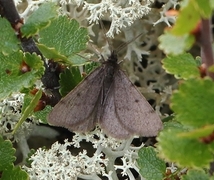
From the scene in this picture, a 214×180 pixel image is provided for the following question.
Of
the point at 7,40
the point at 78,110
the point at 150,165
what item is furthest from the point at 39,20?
the point at 150,165

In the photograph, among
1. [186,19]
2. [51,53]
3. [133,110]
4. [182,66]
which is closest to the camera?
[186,19]

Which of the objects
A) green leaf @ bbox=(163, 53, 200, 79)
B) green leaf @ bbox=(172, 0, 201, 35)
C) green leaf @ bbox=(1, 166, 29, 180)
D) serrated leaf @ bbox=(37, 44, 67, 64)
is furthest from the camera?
green leaf @ bbox=(1, 166, 29, 180)

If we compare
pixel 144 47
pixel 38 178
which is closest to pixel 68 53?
pixel 38 178

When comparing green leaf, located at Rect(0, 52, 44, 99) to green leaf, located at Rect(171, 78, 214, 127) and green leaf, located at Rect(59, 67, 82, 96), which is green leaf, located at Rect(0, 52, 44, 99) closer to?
green leaf, located at Rect(59, 67, 82, 96)

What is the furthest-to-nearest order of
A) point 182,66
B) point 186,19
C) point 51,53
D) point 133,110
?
1. point 133,110
2. point 51,53
3. point 182,66
4. point 186,19

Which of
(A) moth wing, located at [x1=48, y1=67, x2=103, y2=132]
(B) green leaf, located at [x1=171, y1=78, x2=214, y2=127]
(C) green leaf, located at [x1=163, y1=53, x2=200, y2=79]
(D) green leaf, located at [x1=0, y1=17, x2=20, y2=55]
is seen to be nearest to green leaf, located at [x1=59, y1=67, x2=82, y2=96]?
(A) moth wing, located at [x1=48, y1=67, x2=103, y2=132]

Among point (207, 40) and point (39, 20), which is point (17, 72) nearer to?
point (39, 20)
